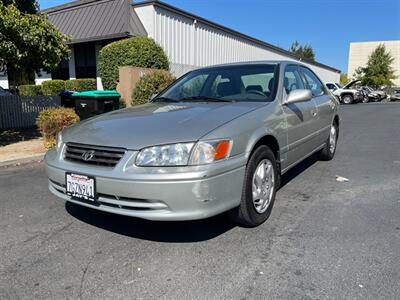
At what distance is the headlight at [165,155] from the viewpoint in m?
2.85

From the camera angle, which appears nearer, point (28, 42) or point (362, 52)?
point (28, 42)

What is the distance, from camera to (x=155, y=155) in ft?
9.43

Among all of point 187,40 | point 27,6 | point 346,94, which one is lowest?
point 346,94

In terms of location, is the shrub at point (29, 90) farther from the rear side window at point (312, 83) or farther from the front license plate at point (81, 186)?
the front license plate at point (81, 186)

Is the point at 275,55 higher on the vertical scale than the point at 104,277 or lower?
higher

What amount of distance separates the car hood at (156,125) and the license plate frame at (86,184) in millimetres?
295

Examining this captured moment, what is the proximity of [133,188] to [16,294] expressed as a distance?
1052mm

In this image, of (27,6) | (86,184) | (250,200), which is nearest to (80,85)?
(27,6)

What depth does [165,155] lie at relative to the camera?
9.40 ft

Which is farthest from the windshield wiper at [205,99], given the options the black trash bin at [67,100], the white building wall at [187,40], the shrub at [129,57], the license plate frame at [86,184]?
the white building wall at [187,40]

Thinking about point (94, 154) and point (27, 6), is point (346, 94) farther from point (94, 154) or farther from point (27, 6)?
point (94, 154)

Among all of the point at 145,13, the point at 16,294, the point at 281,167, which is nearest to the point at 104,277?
the point at 16,294

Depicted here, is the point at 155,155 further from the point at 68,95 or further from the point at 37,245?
the point at 68,95

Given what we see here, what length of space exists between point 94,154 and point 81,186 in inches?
11.3
